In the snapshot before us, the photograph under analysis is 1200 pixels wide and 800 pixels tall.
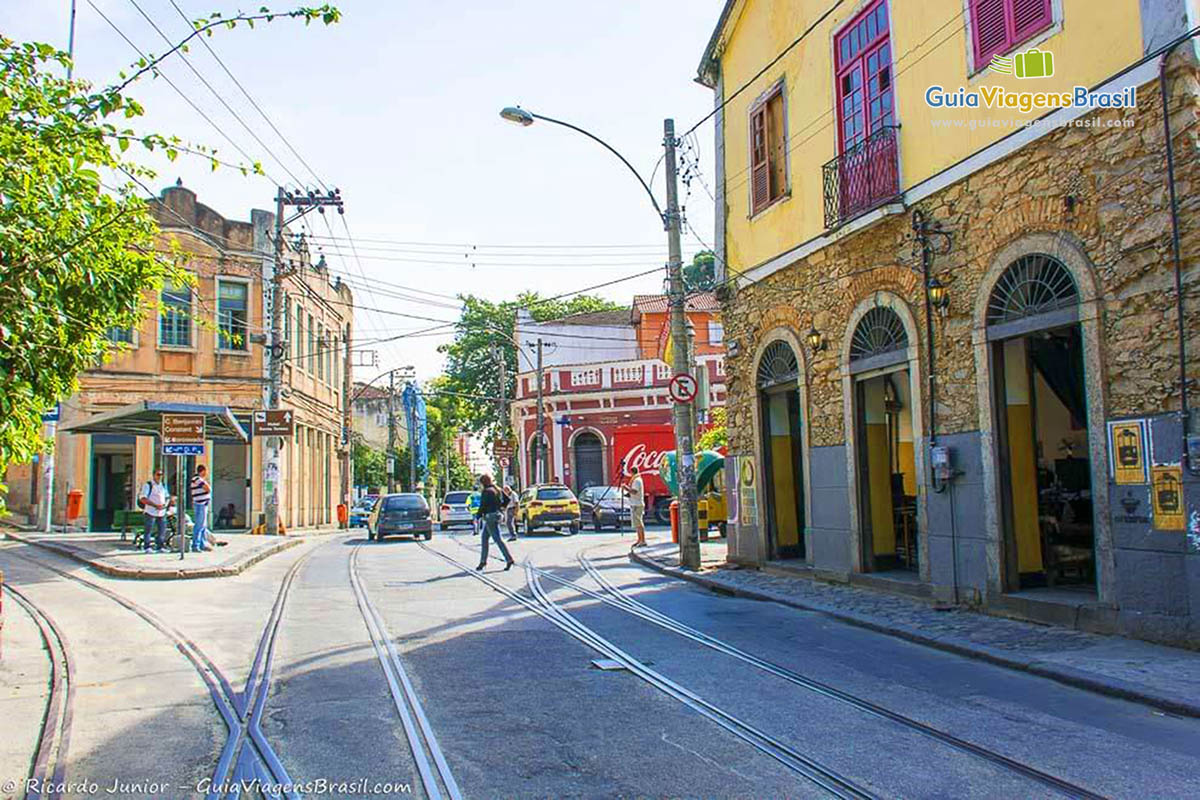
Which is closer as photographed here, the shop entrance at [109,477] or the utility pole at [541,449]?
the shop entrance at [109,477]

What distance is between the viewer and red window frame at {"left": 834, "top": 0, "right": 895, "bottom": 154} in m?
12.5

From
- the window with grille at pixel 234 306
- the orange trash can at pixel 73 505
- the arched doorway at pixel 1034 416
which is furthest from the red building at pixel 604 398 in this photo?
the arched doorway at pixel 1034 416

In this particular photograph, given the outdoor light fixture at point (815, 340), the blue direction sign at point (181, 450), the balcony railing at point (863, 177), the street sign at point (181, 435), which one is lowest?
the blue direction sign at point (181, 450)

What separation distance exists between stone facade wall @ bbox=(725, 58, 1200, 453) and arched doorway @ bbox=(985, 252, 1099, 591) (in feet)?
1.10

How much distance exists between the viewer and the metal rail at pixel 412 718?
16.6ft

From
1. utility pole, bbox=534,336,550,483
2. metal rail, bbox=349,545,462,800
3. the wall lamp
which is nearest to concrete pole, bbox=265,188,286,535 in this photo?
utility pole, bbox=534,336,550,483

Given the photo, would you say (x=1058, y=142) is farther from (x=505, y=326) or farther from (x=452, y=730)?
(x=505, y=326)

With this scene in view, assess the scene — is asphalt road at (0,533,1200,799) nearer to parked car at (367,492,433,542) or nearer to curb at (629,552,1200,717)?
curb at (629,552,1200,717)

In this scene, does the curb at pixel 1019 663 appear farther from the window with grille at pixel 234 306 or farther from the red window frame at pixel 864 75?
the window with grille at pixel 234 306

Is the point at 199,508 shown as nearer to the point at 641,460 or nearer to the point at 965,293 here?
the point at 965,293

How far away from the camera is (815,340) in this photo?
46.2ft

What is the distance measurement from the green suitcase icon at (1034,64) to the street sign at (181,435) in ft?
48.7

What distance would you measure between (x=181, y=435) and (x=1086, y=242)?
15.5 meters

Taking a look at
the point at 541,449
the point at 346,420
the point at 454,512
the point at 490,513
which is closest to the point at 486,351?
the point at 346,420
